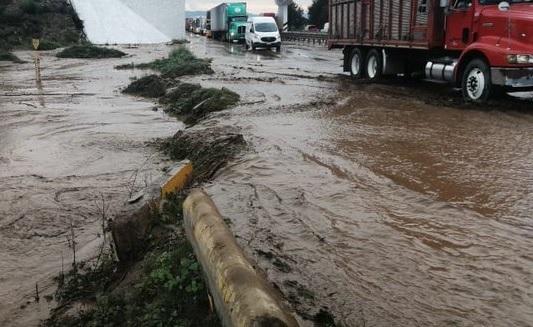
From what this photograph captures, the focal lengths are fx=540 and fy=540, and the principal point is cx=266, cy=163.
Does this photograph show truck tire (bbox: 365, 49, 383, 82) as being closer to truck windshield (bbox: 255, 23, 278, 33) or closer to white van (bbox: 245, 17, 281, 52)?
white van (bbox: 245, 17, 281, 52)

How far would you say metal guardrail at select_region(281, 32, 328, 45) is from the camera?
46531 mm

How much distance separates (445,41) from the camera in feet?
43.0

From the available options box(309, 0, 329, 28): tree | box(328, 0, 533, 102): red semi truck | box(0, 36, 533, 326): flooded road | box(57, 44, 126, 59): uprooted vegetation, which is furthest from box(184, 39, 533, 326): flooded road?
box(309, 0, 329, 28): tree

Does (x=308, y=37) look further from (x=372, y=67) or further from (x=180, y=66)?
(x=372, y=67)

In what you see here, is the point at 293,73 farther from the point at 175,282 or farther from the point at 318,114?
the point at 175,282

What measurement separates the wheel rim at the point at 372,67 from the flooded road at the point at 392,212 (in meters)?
6.68

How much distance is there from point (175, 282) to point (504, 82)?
352 inches

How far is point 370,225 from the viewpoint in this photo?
495 centimetres

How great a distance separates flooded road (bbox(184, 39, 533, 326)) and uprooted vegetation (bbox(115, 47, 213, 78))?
32.3 ft

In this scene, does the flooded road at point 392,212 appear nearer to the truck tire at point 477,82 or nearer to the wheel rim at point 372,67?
the truck tire at point 477,82

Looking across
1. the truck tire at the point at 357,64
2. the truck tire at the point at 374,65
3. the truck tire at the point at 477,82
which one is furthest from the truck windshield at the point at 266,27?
the truck tire at the point at 477,82

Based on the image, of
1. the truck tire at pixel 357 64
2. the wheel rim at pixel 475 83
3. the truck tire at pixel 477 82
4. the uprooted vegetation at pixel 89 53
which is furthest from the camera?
the uprooted vegetation at pixel 89 53

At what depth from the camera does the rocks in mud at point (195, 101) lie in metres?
11.9

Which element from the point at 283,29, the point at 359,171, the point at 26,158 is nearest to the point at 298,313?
the point at 359,171
